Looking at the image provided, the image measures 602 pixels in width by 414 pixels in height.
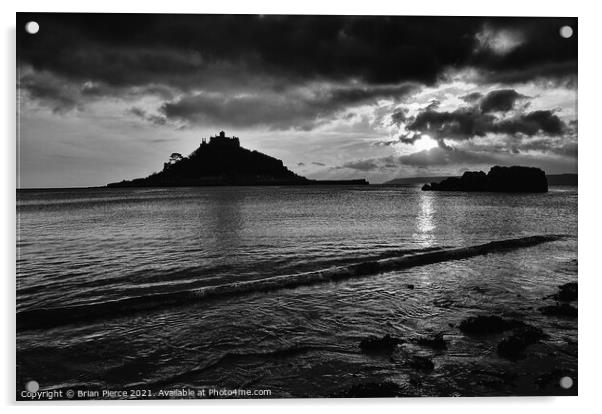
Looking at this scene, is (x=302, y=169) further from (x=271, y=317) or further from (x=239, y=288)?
(x=271, y=317)

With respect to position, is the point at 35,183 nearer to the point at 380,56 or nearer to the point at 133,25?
the point at 133,25

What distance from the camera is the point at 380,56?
571 cm

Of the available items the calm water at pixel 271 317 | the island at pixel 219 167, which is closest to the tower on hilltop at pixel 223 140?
the island at pixel 219 167

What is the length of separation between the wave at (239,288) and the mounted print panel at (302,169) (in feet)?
0.15

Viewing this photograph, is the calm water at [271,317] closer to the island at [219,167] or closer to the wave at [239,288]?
the wave at [239,288]

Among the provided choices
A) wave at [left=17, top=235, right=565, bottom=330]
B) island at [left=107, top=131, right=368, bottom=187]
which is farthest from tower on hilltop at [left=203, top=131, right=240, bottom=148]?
wave at [left=17, top=235, right=565, bottom=330]

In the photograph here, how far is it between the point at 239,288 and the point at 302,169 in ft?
12.0

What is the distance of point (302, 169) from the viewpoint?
903 centimetres

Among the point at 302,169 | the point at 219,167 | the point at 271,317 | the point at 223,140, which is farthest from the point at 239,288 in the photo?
the point at 219,167

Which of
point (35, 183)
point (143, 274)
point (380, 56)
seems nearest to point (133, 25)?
point (35, 183)

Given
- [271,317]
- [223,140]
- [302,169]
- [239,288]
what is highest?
[223,140]

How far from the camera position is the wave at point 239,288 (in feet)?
17.1

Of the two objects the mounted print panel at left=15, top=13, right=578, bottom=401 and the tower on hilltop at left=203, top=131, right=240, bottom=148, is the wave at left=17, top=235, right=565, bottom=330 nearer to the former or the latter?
the mounted print panel at left=15, top=13, right=578, bottom=401

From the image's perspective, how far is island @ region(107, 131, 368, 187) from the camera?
9594 mm
